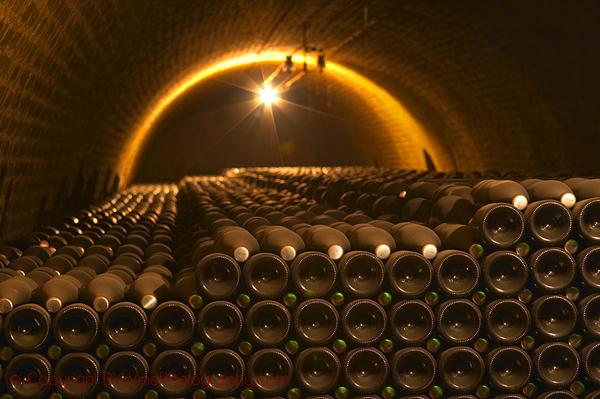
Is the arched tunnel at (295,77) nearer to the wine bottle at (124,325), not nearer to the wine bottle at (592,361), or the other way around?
the wine bottle at (592,361)

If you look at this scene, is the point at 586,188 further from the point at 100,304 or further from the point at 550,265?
the point at 100,304

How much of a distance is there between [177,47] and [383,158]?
12.0 m

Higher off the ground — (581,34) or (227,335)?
(581,34)

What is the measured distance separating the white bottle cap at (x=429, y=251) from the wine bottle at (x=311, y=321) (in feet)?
1.92

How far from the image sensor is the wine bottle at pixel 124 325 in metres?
3.96

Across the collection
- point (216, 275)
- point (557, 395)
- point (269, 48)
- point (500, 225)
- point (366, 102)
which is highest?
point (366, 102)

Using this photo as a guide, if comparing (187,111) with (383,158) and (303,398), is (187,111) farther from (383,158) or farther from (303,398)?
(303,398)

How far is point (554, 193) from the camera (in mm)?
4398

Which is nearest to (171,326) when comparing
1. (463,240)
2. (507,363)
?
(463,240)

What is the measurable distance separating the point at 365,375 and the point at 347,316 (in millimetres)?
321

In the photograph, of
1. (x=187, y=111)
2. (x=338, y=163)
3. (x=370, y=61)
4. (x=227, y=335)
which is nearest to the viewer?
(x=227, y=335)

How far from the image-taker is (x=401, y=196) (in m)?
6.34

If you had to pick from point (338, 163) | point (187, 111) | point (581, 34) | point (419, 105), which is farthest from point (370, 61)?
point (338, 163)

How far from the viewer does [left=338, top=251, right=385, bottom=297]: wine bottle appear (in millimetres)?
4145
